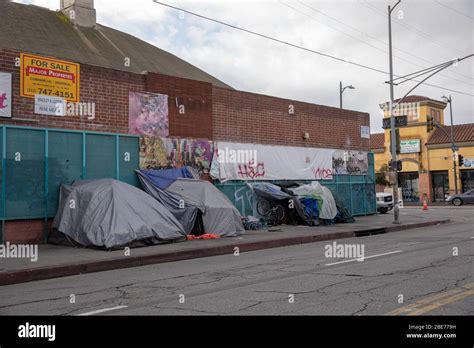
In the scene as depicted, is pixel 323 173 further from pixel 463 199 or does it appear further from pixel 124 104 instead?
pixel 463 199

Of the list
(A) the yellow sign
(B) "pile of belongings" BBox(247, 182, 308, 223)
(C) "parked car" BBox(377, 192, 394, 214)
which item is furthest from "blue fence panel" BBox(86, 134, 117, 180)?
(C) "parked car" BBox(377, 192, 394, 214)

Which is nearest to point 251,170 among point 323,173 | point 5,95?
point 323,173

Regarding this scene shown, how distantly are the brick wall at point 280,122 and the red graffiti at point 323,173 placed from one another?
4.17 feet

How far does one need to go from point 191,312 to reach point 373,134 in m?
54.9

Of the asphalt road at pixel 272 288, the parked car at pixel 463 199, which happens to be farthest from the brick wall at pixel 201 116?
the parked car at pixel 463 199

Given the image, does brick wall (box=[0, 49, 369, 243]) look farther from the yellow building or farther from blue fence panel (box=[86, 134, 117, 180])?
the yellow building

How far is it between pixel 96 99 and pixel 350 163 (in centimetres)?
1553

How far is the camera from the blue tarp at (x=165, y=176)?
17.7 m

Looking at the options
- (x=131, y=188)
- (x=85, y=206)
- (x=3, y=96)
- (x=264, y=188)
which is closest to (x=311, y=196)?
(x=264, y=188)

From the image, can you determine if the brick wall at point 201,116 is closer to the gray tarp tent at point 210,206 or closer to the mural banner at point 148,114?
the mural banner at point 148,114

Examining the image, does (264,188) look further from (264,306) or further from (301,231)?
(264,306)

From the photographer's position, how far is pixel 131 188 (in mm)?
15672

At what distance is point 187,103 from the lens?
20203 mm
